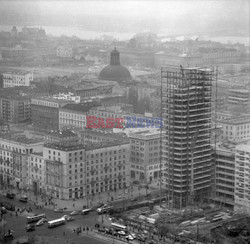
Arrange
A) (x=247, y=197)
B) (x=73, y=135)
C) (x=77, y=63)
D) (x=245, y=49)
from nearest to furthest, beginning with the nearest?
(x=247, y=197)
(x=73, y=135)
(x=77, y=63)
(x=245, y=49)

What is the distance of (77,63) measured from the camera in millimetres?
58000

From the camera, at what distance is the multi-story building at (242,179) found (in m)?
23.6

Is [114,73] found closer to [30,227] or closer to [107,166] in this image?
[107,166]

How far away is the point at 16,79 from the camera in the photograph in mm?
44969

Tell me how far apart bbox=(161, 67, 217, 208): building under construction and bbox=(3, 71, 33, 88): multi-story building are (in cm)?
2137

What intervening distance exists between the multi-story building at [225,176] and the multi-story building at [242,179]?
0.49 m

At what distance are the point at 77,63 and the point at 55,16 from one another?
8.07 metres

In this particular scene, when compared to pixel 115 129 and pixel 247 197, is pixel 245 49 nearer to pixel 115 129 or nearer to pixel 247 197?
pixel 115 129

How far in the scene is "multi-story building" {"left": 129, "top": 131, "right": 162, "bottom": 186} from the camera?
27672 millimetres

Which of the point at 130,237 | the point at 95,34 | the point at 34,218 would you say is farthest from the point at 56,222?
the point at 95,34

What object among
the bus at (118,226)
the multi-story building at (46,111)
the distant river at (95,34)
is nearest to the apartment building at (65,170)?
the bus at (118,226)

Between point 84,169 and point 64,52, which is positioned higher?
point 64,52

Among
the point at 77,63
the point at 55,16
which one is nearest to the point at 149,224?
the point at 55,16

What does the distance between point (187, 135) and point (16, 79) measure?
22.9 metres
